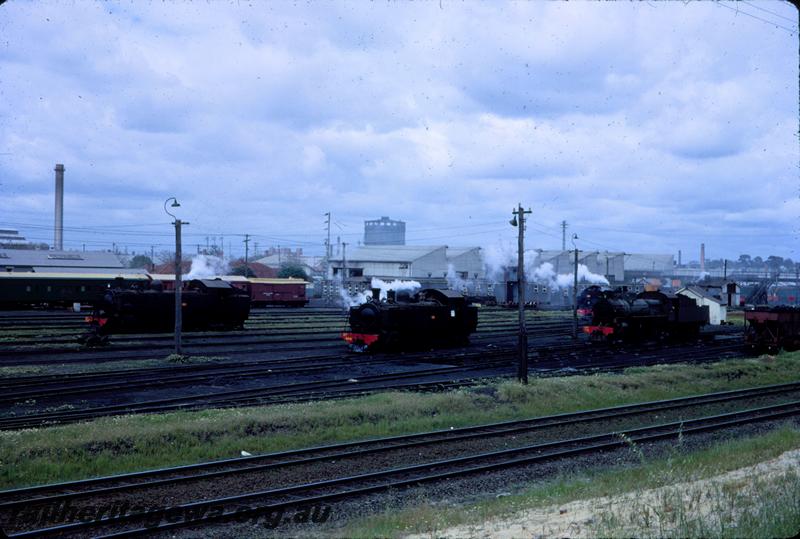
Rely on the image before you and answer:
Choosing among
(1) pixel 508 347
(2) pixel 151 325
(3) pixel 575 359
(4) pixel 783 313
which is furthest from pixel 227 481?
(4) pixel 783 313

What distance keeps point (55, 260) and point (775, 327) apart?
192 feet

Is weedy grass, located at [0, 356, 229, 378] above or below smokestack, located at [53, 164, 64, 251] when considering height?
below

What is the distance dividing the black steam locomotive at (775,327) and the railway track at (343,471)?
16485 millimetres

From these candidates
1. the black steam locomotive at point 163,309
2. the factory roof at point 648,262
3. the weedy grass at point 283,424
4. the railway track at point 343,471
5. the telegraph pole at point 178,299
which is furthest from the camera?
the factory roof at point 648,262

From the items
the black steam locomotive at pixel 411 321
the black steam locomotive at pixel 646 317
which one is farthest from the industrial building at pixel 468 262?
the black steam locomotive at pixel 411 321

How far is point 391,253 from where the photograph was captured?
99438 millimetres

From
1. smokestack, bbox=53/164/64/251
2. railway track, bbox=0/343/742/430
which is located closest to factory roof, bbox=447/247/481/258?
smokestack, bbox=53/164/64/251

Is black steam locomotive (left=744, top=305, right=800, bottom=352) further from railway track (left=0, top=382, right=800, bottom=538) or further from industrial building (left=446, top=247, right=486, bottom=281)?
industrial building (left=446, top=247, right=486, bottom=281)

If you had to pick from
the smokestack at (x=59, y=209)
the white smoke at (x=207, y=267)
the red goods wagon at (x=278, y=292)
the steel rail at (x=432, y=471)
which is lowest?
the steel rail at (x=432, y=471)

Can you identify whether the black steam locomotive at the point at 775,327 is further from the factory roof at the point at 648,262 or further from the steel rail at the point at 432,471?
the factory roof at the point at 648,262

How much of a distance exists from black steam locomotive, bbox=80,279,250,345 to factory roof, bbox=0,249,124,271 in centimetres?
2546

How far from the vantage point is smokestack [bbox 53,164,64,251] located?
252ft

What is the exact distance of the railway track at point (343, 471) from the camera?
9438 millimetres

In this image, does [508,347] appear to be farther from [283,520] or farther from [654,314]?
[283,520]
